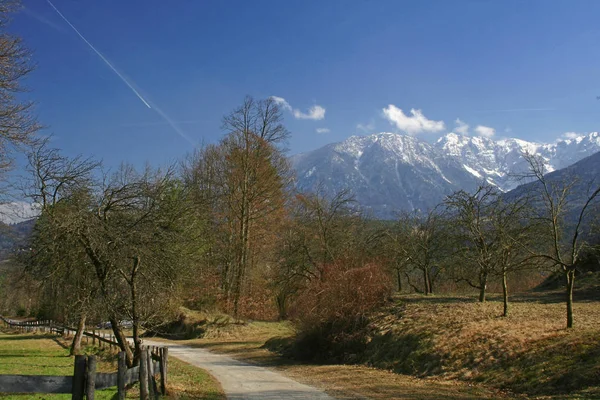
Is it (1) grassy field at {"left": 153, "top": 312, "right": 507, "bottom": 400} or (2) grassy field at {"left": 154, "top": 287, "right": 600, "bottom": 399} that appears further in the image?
(1) grassy field at {"left": 153, "top": 312, "right": 507, "bottom": 400}

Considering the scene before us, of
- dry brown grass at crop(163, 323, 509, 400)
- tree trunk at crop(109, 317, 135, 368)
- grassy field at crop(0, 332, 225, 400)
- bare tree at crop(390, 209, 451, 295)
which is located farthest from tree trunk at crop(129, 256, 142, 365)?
bare tree at crop(390, 209, 451, 295)

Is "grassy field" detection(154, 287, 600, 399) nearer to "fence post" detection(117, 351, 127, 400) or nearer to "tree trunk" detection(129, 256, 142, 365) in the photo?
"tree trunk" detection(129, 256, 142, 365)

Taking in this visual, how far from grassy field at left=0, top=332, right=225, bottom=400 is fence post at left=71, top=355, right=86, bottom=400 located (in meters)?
4.62

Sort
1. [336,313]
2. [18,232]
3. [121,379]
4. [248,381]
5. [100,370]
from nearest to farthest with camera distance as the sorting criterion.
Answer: [121,379] → [248,381] → [18,232] → [100,370] → [336,313]

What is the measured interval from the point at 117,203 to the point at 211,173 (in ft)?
86.0

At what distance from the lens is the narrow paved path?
12.8 m

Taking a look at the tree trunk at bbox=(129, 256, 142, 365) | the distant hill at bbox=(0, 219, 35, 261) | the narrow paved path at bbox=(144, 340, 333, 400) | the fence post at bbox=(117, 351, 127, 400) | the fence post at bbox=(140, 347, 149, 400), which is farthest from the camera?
the distant hill at bbox=(0, 219, 35, 261)

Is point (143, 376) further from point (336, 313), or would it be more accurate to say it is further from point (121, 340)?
point (336, 313)

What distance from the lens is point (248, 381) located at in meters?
15.7

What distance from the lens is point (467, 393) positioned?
1216 centimetres

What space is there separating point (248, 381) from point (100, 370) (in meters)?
5.91

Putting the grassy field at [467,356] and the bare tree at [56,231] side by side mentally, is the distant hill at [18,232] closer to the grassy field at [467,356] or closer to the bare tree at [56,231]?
the bare tree at [56,231]

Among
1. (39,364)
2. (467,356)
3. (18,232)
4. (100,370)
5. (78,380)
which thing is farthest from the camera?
(39,364)

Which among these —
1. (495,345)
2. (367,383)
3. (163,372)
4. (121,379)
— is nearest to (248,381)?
(367,383)
